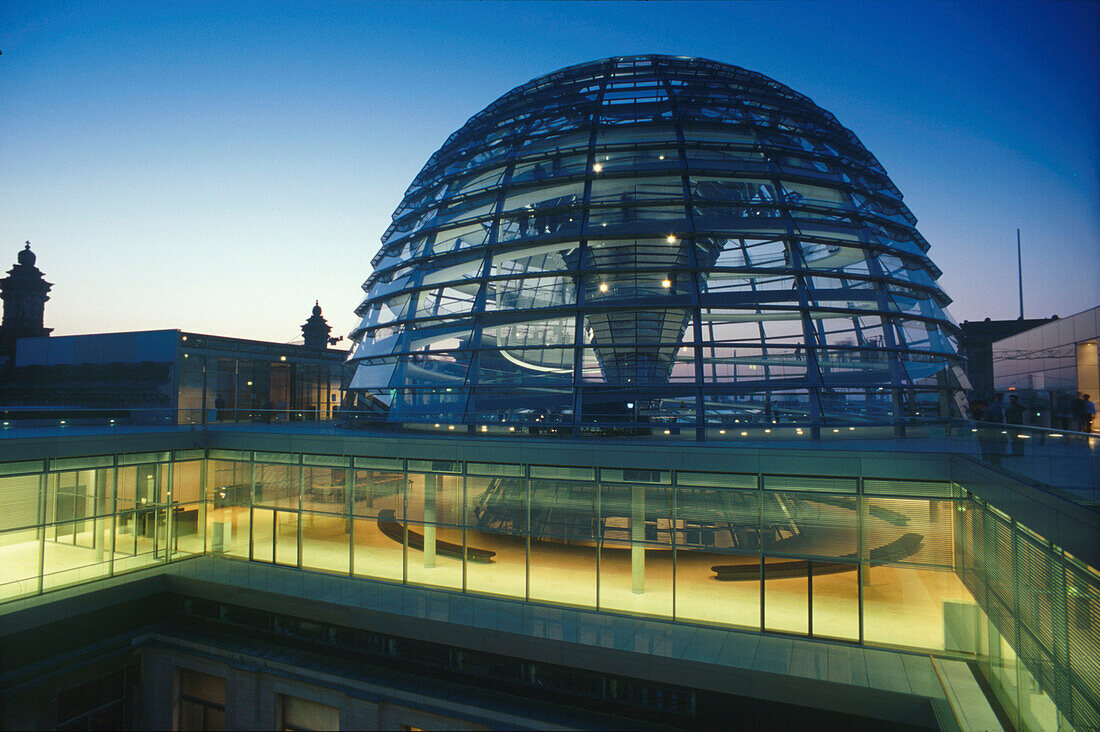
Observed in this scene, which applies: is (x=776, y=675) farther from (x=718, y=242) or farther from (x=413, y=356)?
(x=413, y=356)

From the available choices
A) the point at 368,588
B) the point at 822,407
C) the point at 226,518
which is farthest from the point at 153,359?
the point at 822,407

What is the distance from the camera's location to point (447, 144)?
26234mm

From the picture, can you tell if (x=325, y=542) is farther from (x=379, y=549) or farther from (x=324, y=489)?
(x=379, y=549)

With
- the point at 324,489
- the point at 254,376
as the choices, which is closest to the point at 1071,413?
the point at 324,489

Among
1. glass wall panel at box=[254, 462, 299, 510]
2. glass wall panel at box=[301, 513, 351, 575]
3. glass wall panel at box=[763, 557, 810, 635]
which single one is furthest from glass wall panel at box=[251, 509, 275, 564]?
glass wall panel at box=[763, 557, 810, 635]

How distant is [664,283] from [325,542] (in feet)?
43.8

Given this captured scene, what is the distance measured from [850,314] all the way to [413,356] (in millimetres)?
13226

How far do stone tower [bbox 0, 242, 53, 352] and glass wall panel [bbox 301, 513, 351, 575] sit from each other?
5323 centimetres

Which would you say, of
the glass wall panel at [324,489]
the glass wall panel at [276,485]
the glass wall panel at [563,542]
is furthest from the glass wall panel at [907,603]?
the glass wall panel at [276,485]

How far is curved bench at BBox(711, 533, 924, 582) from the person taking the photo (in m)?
13.7

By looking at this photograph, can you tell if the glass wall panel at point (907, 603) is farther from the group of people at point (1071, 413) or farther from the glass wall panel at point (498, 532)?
the glass wall panel at point (498, 532)

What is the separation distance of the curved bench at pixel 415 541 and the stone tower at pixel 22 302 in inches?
2207

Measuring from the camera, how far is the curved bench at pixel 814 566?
13.7 meters

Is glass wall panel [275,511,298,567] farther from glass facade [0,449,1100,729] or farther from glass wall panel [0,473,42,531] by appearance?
glass wall panel [0,473,42,531]
